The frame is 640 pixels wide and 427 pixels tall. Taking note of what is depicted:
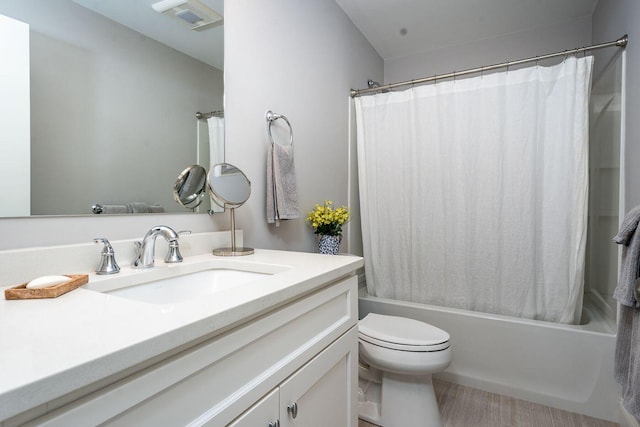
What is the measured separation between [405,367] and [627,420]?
3.28ft

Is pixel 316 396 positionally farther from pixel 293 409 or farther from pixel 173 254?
pixel 173 254

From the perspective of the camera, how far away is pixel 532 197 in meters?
1.80

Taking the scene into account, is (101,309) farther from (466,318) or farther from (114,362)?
(466,318)

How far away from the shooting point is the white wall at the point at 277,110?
97 cm

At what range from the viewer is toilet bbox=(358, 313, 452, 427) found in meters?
1.43

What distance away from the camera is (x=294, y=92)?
179 centimetres

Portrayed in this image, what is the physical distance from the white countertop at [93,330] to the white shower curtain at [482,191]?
148 centimetres

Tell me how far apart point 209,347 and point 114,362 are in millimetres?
174

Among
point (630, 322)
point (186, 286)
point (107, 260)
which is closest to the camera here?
point (107, 260)

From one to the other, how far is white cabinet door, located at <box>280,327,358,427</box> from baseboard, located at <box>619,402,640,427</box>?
1.23m

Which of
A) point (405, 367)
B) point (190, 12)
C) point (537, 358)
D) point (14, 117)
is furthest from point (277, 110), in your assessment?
point (537, 358)

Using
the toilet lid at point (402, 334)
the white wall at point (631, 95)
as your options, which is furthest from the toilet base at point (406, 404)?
the white wall at point (631, 95)

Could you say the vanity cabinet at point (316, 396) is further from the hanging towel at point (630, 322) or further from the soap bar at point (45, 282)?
the hanging towel at point (630, 322)

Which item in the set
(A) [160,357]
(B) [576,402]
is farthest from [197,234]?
(B) [576,402]
